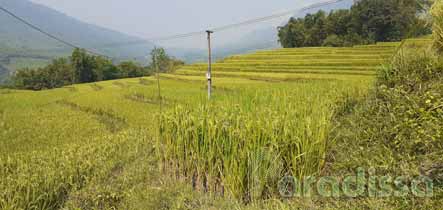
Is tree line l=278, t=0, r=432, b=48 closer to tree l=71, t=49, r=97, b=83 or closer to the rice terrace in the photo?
tree l=71, t=49, r=97, b=83

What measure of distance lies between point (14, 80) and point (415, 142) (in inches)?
2153

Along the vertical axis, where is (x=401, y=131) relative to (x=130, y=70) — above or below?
below

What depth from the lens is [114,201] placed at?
333 centimetres

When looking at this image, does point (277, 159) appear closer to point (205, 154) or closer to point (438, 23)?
point (205, 154)

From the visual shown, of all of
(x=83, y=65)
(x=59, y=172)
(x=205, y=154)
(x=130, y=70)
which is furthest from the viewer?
(x=130, y=70)

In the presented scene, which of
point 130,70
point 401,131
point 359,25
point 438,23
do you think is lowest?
point 401,131

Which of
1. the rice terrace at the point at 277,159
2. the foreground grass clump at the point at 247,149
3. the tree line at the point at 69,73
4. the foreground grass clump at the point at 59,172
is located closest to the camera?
the rice terrace at the point at 277,159

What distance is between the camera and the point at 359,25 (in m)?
38.4

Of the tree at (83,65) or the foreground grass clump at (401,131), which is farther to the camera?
the tree at (83,65)

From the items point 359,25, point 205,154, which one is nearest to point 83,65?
point 359,25

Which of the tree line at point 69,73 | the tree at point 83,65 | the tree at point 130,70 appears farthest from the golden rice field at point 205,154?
the tree at point 130,70

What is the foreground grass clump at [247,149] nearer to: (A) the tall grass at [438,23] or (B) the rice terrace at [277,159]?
(B) the rice terrace at [277,159]

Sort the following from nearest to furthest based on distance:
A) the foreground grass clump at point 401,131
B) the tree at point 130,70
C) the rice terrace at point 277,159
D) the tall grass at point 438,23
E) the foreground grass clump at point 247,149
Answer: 1. the foreground grass clump at point 401,131
2. the rice terrace at point 277,159
3. the foreground grass clump at point 247,149
4. the tall grass at point 438,23
5. the tree at point 130,70

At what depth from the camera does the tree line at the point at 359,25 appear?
34.9 metres
